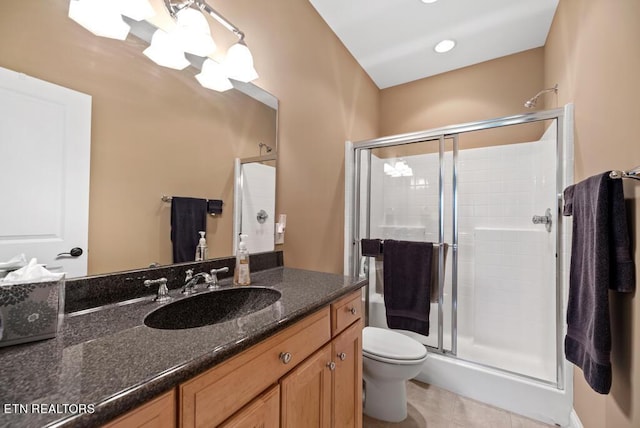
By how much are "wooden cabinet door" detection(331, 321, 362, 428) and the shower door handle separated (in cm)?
170

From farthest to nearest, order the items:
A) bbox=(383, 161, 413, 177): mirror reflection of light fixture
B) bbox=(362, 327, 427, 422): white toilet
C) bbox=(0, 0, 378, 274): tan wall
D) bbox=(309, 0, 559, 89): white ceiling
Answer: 1. bbox=(383, 161, 413, 177): mirror reflection of light fixture
2. bbox=(309, 0, 559, 89): white ceiling
3. bbox=(362, 327, 427, 422): white toilet
4. bbox=(0, 0, 378, 274): tan wall

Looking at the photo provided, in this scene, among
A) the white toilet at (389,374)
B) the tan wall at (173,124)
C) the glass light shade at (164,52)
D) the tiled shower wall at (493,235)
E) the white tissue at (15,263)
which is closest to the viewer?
the white tissue at (15,263)

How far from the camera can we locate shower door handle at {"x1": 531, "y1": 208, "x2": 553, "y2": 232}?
198cm

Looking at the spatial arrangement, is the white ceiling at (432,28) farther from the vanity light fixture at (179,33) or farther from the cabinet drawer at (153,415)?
the cabinet drawer at (153,415)

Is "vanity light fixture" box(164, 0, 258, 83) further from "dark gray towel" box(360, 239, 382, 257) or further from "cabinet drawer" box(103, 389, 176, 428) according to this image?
"dark gray towel" box(360, 239, 382, 257)

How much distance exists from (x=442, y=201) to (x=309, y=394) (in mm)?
1714

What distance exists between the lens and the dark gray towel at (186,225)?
44.7 inches

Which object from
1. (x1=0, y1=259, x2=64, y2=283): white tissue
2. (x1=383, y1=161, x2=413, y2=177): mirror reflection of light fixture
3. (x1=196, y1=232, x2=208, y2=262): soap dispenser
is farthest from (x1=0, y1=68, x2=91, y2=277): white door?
(x1=383, y1=161, x2=413, y2=177): mirror reflection of light fixture

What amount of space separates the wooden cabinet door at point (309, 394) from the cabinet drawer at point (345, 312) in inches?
3.5

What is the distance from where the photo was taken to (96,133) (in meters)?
0.91

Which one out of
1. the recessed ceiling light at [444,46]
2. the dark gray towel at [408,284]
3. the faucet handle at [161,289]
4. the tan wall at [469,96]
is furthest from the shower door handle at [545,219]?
the faucet handle at [161,289]

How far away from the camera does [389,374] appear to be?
1560mm

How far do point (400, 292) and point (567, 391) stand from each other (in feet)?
3.46

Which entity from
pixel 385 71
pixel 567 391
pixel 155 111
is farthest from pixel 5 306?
pixel 385 71
